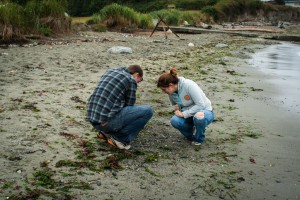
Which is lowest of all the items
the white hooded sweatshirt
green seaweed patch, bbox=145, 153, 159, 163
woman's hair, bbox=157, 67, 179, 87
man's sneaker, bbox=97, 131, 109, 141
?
green seaweed patch, bbox=145, 153, 159, 163

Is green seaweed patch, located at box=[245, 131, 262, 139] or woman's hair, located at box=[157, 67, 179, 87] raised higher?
woman's hair, located at box=[157, 67, 179, 87]

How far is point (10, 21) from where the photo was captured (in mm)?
13562

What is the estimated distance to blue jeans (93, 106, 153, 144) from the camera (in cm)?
Answer: 482

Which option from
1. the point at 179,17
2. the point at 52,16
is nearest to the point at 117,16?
the point at 52,16

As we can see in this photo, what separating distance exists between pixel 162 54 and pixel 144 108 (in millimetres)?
9143

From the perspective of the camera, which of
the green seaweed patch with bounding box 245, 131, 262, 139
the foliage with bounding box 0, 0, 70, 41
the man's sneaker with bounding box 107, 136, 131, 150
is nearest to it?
the man's sneaker with bounding box 107, 136, 131, 150

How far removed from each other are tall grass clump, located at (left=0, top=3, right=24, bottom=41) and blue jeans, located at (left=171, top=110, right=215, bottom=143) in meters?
10.1

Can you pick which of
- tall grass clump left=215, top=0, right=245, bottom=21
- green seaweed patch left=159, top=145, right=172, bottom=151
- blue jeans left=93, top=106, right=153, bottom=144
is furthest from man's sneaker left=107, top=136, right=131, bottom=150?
tall grass clump left=215, top=0, right=245, bottom=21

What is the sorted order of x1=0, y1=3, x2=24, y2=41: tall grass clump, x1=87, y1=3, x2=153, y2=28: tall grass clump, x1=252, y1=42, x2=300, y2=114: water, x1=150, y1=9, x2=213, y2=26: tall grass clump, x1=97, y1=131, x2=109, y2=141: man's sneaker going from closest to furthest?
x1=97, y1=131, x2=109, y2=141: man's sneaker, x1=252, y1=42, x2=300, y2=114: water, x1=0, y1=3, x2=24, y2=41: tall grass clump, x1=87, y1=3, x2=153, y2=28: tall grass clump, x1=150, y1=9, x2=213, y2=26: tall grass clump

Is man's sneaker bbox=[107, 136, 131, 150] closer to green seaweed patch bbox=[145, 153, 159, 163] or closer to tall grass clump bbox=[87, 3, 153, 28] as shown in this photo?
green seaweed patch bbox=[145, 153, 159, 163]

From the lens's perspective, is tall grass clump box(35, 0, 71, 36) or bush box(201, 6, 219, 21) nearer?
tall grass clump box(35, 0, 71, 36)

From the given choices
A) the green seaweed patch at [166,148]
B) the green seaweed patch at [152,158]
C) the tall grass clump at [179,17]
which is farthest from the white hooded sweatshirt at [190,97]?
the tall grass clump at [179,17]

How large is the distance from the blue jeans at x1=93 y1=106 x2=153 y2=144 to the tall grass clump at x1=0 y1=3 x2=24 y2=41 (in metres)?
10.0

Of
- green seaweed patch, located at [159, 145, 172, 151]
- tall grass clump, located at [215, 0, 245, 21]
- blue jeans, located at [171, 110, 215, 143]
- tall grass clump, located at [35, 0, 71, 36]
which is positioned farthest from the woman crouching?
tall grass clump, located at [215, 0, 245, 21]
